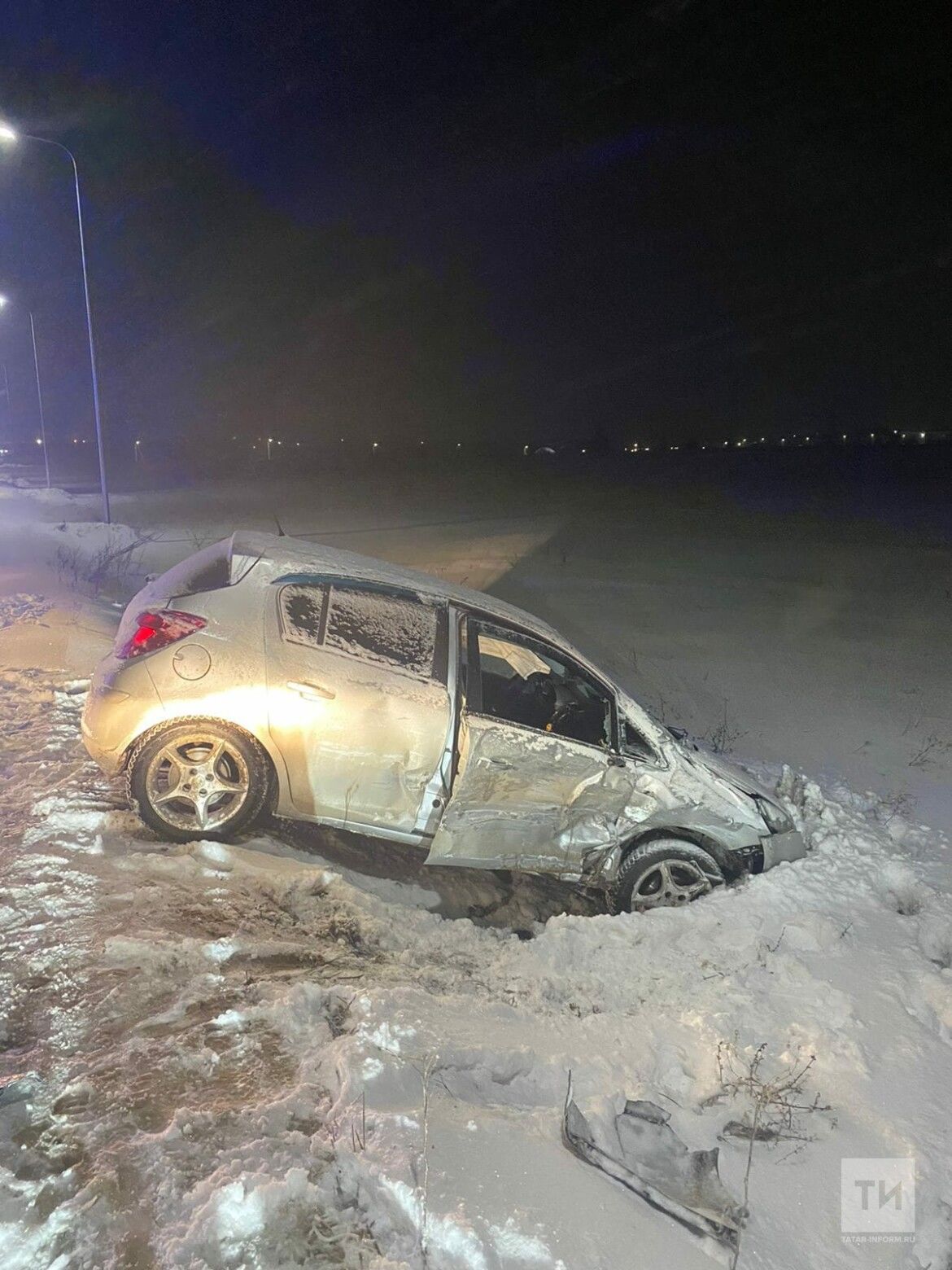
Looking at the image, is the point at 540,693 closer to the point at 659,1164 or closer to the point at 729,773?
the point at 729,773

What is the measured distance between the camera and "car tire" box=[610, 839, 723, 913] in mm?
4348

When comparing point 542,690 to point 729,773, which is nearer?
point 729,773

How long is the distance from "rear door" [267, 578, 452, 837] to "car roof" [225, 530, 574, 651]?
246 mm

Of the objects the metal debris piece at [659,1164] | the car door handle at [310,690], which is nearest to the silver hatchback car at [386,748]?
the car door handle at [310,690]

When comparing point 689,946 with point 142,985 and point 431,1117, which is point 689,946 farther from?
point 142,985

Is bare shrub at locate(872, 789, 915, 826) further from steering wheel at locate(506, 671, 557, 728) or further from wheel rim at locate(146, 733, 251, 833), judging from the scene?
wheel rim at locate(146, 733, 251, 833)

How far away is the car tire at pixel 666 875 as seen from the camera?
4.35 m

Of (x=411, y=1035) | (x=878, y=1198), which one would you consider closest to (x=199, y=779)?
(x=411, y=1035)

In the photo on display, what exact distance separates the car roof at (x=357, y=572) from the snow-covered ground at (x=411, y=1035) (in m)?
1.54

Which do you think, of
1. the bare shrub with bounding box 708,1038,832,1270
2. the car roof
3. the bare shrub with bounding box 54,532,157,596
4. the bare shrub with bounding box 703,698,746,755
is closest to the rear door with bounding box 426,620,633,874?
the car roof

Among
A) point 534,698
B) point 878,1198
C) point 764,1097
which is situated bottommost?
point 878,1198

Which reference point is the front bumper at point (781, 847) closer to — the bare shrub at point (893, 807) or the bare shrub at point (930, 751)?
the bare shrub at point (893, 807)

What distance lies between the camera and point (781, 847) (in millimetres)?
4504

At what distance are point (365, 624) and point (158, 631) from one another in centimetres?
113
